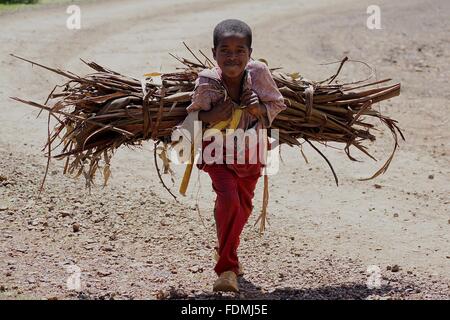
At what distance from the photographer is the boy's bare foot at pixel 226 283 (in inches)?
179

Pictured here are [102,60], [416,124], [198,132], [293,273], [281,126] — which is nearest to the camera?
[198,132]

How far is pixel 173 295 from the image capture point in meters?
4.57

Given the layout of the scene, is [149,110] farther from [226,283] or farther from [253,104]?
[226,283]

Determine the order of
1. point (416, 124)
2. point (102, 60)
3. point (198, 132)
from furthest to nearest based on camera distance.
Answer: point (102, 60) → point (416, 124) → point (198, 132)

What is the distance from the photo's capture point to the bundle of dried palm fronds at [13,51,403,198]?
4621 mm

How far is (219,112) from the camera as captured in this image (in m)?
4.45

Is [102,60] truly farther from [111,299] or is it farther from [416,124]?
[111,299]

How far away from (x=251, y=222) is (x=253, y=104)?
1859 mm

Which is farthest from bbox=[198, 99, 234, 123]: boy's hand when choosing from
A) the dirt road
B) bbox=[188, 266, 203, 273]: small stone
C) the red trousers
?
bbox=[188, 266, 203, 273]: small stone

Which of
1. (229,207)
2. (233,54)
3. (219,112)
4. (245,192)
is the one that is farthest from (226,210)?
(233,54)

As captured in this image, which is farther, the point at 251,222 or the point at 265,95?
the point at 251,222

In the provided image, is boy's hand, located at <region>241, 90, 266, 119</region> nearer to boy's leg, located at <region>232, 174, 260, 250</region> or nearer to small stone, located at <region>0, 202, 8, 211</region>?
boy's leg, located at <region>232, 174, 260, 250</region>
